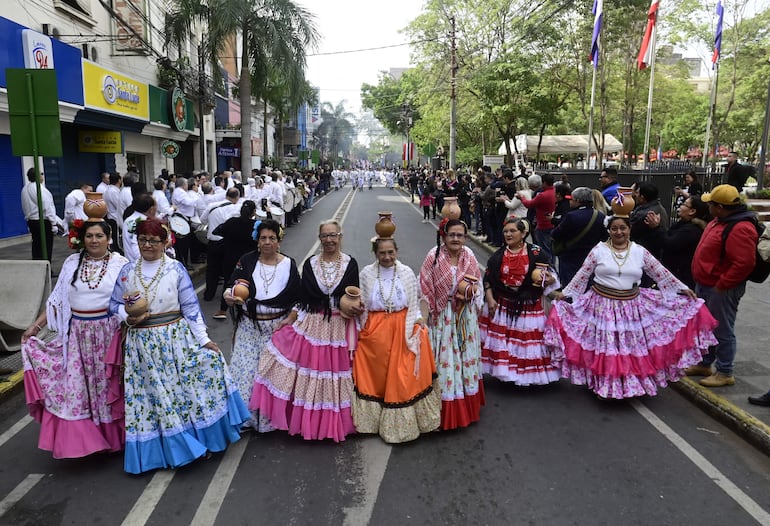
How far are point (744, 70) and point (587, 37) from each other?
38.5 feet

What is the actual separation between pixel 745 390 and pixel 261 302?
4.46m

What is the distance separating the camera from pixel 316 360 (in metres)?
4.49

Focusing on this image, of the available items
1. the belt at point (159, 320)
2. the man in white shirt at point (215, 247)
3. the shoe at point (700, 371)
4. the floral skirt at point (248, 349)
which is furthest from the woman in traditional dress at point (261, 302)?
the man in white shirt at point (215, 247)

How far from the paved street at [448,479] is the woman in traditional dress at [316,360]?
222 mm

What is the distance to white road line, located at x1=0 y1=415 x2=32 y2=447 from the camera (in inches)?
186

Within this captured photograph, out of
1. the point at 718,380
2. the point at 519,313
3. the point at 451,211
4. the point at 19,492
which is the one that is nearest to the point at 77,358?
the point at 19,492

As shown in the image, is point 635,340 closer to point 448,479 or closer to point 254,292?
point 448,479

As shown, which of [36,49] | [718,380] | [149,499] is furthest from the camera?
[36,49]

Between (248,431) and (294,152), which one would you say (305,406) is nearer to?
(248,431)

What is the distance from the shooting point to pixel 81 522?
3574 mm

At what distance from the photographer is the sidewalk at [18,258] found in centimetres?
563

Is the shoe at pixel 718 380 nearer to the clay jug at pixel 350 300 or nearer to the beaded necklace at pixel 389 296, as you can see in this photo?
the beaded necklace at pixel 389 296

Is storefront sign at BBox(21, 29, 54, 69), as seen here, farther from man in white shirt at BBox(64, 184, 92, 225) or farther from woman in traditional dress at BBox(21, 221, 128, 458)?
woman in traditional dress at BBox(21, 221, 128, 458)

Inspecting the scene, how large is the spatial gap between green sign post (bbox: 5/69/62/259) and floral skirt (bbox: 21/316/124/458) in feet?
12.4
